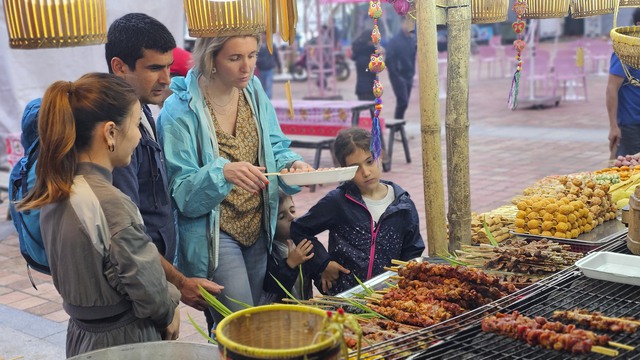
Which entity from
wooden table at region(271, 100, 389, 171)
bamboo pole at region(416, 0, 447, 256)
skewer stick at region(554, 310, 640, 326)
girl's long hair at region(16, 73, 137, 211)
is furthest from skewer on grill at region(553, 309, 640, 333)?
wooden table at region(271, 100, 389, 171)

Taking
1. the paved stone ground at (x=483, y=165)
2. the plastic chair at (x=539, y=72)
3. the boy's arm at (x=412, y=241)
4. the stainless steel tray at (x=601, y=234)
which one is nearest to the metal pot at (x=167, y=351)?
the boy's arm at (x=412, y=241)

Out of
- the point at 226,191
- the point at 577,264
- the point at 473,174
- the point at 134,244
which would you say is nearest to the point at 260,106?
the point at 226,191

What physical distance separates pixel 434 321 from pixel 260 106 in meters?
1.49

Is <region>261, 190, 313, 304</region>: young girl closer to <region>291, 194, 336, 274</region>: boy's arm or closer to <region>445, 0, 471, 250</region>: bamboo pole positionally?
<region>291, 194, 336, 274</region>: boy's arm

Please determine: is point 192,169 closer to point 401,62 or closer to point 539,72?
point 401,62

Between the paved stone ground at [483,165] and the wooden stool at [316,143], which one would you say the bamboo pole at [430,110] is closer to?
the paved stone ground at [483,165]

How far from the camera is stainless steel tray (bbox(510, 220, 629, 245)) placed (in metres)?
3.53

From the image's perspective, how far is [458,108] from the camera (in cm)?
334

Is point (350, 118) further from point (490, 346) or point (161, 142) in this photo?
point (490, 346)

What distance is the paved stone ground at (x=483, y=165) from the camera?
5.03 metres

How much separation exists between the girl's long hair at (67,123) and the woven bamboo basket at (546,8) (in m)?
2.34

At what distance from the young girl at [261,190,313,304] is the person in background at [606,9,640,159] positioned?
3.48m

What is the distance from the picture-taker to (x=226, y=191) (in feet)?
10.4

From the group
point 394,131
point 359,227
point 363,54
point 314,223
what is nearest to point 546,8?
point 359,227
